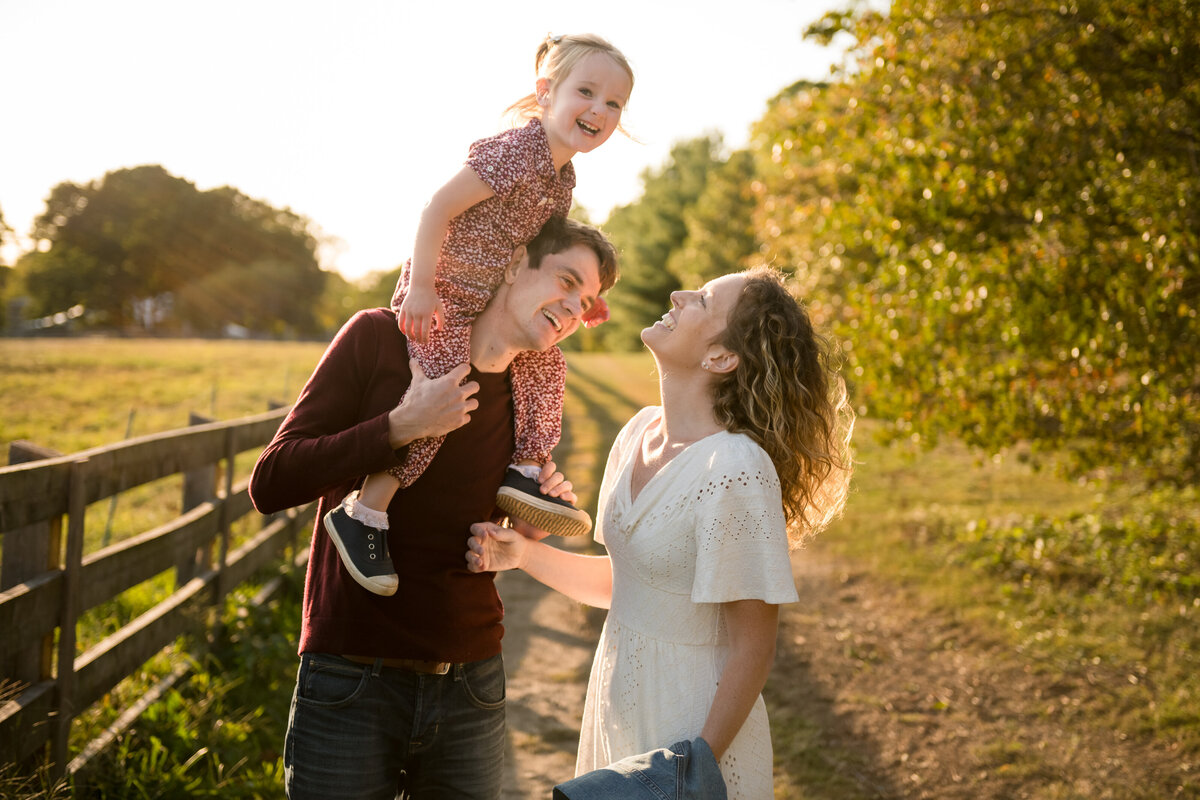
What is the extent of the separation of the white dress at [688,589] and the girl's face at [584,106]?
3.43 feet

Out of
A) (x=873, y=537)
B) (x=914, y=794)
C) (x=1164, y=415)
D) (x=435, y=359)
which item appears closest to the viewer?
(x=435, y=359)

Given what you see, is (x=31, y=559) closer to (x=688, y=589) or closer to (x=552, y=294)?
(x=552, y=294)

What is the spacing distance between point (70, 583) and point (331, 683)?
174cm

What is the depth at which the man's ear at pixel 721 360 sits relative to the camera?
95.9 inches

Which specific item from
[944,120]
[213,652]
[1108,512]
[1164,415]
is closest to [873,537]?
[1108,512]

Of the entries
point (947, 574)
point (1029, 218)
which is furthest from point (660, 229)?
point (1029, 218)

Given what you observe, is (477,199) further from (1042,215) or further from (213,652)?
(1042,215)

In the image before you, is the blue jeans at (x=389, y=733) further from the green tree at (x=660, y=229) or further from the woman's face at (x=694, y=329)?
the green tree at (x=660, y=229)

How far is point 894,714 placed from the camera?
5.25 metres

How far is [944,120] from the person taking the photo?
5.87 m

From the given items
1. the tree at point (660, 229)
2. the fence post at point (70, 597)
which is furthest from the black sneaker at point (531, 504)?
the tree at point (660, 229)

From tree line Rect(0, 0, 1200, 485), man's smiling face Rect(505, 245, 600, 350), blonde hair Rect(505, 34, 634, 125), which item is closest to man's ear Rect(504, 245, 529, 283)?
man's smiling face Rect(505, 245, 600, 350)

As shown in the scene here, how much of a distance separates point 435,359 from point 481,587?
0.61 metres

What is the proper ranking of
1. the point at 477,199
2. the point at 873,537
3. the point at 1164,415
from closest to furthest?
the point at 477,199 → the point at 1164,415 → the point at 873,537
